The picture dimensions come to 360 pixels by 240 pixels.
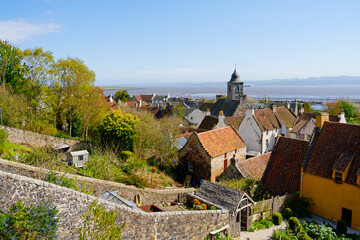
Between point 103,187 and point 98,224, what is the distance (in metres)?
4.71

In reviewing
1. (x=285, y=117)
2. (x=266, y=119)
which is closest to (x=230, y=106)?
(x=285, y=117)

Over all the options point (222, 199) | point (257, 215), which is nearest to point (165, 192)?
point (222, 199)

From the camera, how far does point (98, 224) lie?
31.9ft

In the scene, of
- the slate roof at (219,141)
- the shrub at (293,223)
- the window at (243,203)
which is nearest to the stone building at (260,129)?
the slate roof at (219,141)

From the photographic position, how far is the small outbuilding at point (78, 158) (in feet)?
69.4

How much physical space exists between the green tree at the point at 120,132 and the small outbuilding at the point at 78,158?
11.3 ft

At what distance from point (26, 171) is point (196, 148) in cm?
1435

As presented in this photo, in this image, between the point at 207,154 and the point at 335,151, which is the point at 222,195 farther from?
the point at 335,151

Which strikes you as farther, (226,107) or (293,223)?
(226,107)

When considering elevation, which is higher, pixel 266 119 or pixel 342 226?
pixel 266 119

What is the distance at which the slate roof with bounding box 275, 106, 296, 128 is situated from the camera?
3703 centimetres

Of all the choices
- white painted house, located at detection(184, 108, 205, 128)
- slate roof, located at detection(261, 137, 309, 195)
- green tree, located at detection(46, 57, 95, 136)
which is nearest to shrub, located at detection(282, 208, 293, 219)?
slate roof, located at detection(261, 137, 309, 195)

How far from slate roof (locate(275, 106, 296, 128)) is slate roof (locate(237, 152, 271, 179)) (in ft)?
53.0

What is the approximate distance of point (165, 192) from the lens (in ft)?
54.8
